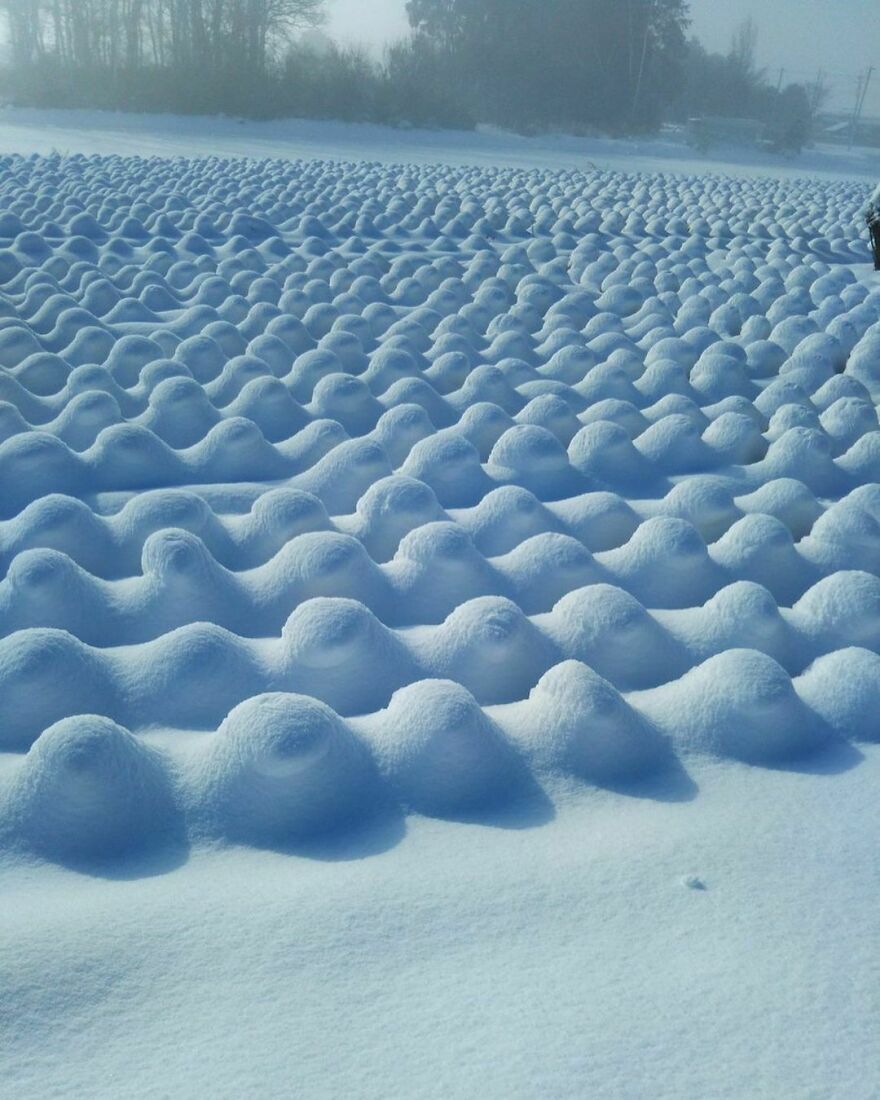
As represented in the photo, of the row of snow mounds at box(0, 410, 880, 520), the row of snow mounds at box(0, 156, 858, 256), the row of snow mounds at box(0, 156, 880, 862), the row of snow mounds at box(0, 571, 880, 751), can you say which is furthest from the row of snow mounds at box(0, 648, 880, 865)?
the row of snow mounds at box(0, 156, 858, 256)

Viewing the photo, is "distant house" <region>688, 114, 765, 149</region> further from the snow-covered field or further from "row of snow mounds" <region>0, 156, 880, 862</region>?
the snow-covered field

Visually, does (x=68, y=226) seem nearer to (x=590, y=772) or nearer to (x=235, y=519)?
(x=235, y=519)

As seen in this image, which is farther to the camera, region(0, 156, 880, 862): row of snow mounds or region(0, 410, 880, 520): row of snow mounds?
region(0, 410, 880, 520): row of snow mounds

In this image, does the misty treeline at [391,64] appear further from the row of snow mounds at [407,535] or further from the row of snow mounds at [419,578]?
the row of snow mounds at [419,578]

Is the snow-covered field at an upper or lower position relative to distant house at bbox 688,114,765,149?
lower

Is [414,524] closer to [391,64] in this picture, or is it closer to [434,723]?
[434,723]

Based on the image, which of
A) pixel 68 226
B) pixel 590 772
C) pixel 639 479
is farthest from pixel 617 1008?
pixel 68 226

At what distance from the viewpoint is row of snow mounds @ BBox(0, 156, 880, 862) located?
157 cm

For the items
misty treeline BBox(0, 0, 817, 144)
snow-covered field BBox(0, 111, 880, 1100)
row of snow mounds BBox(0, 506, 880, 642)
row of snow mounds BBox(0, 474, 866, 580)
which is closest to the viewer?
snow-covered field BBox(0, 111, 880, 1100)

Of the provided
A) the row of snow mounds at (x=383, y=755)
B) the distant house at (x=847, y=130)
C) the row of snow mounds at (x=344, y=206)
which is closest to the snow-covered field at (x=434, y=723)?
the row of snow mounds at (x=383, y=755)

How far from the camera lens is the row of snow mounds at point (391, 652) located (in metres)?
1.75

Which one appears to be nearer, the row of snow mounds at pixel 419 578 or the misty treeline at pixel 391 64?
the row of snow mounds at pixel 419 578

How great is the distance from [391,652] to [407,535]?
51 cm

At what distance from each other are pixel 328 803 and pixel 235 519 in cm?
121
